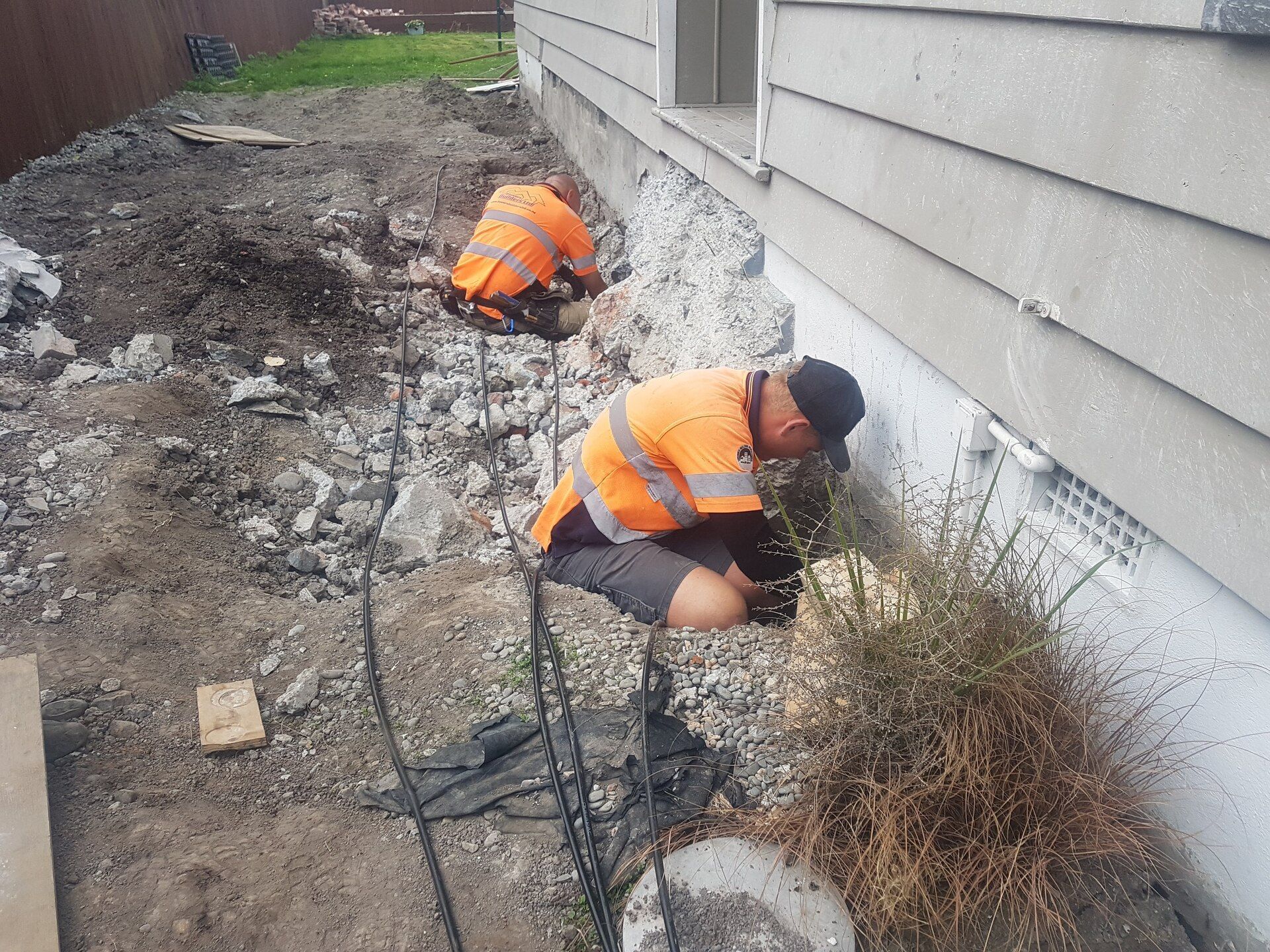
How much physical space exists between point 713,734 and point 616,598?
0.94m

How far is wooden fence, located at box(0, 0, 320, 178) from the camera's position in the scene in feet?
24.5

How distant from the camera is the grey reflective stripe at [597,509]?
10.4ft

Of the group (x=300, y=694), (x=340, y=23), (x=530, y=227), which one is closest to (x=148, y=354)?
(x=530, y=227)

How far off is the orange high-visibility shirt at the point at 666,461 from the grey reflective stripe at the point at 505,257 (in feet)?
9.37

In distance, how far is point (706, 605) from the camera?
2945 mm

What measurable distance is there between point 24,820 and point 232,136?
1019 cm

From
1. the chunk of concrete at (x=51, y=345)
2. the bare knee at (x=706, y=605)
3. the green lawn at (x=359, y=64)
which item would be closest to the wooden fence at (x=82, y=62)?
the green lawn at (x=359, y=64)

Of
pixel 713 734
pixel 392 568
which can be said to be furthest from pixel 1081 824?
pixel 392 568

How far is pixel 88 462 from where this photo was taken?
11.6 ft

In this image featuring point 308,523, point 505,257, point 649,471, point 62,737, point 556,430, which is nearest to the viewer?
point 62,737

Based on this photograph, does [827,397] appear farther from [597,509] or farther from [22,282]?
[22,282]

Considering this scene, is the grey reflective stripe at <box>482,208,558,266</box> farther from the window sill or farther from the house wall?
the house wall

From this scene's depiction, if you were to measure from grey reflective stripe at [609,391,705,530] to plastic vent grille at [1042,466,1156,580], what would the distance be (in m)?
1.26

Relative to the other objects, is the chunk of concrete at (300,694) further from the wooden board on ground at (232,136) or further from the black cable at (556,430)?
the wooden board on ground at (232,136)
